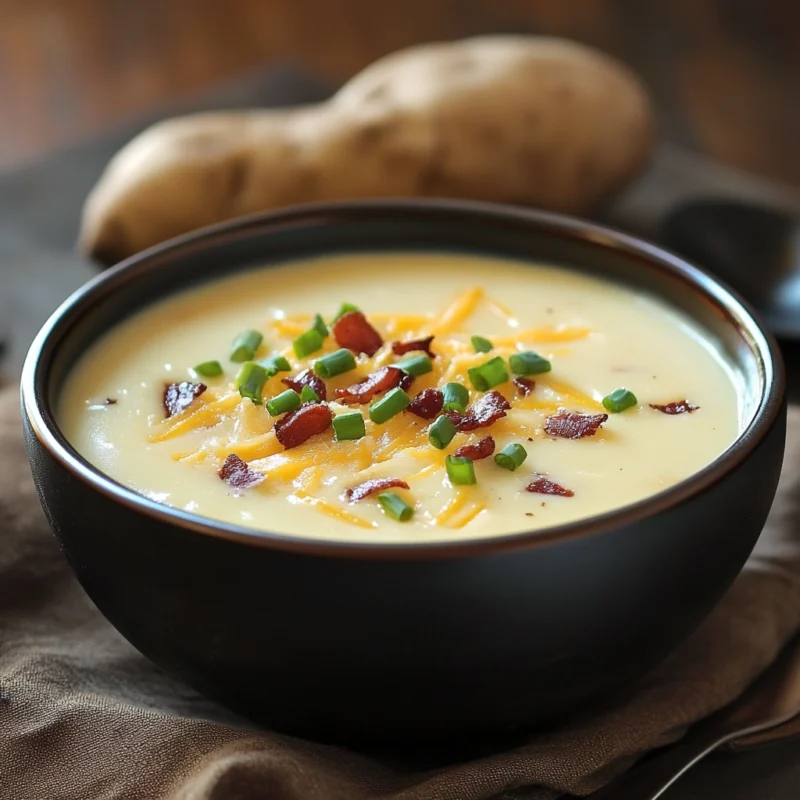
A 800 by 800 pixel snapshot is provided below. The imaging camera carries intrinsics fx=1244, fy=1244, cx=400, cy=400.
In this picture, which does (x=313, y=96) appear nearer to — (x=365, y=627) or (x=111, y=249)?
(x=111, y=249)

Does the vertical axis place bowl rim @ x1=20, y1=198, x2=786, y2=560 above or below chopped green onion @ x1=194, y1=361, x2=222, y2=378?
above

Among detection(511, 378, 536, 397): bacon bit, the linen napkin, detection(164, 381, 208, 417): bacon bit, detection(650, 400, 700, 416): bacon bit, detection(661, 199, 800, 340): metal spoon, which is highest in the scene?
detection(164, 381, 208, 417): bacon bit

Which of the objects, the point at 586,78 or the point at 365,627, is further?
the point at 586,78

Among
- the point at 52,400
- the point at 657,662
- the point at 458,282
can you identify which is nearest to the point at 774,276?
the point at 458,282

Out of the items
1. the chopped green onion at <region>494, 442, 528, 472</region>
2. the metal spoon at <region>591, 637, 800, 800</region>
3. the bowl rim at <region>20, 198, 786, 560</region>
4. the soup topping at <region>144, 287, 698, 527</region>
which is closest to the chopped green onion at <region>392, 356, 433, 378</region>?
the soup topping at <region>144, 287, 698, 527</region>

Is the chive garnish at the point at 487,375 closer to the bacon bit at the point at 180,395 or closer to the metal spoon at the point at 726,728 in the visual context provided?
the bacon bit at the point at 180,395

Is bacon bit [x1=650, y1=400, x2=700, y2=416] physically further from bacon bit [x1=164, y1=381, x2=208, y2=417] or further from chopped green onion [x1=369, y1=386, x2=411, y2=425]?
bacon bit [x1=164, y1=381, x2=208, y2=417]

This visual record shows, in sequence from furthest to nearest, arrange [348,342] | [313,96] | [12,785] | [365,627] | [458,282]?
[313,96] < [458,282] < [348,342] < [12,785] < [365,627]
